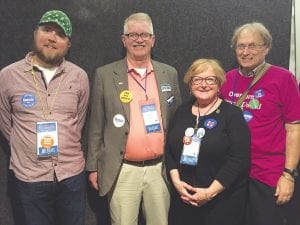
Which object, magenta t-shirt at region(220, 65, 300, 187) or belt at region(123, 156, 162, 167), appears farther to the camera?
belt at region(123, 156, 162, 167)

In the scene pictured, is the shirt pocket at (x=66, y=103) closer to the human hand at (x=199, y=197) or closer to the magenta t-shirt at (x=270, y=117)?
the human hand at (x=199, y=197)

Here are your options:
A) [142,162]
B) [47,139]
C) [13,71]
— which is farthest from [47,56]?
[142,162]

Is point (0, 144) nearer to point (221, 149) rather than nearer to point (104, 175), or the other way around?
point (104, 175)

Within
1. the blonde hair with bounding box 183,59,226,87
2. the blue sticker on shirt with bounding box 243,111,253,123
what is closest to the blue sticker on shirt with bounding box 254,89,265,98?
the blue sticker on shirt with bounding box 243,111,253,123

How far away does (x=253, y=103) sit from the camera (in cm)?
221

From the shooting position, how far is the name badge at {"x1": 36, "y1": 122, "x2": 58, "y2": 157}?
2166mm

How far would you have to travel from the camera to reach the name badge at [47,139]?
2166mm

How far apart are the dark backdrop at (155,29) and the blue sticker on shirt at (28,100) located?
22.1 inches

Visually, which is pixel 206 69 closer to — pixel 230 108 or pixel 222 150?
pixel 230 108

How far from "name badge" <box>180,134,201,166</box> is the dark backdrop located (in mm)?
788

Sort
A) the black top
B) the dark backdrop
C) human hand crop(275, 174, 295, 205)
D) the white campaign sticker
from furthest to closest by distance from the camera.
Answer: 1. the dark backdrop
2. the white campaign sticker
3. human hand crop(275, 174, 295, 205)
4. the black top

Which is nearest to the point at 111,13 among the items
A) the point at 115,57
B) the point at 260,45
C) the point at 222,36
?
the point at 115,57

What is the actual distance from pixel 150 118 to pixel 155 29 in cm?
78

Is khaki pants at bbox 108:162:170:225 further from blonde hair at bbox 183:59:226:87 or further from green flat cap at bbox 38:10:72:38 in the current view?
green flat cap at bbox 38:10:72:38
